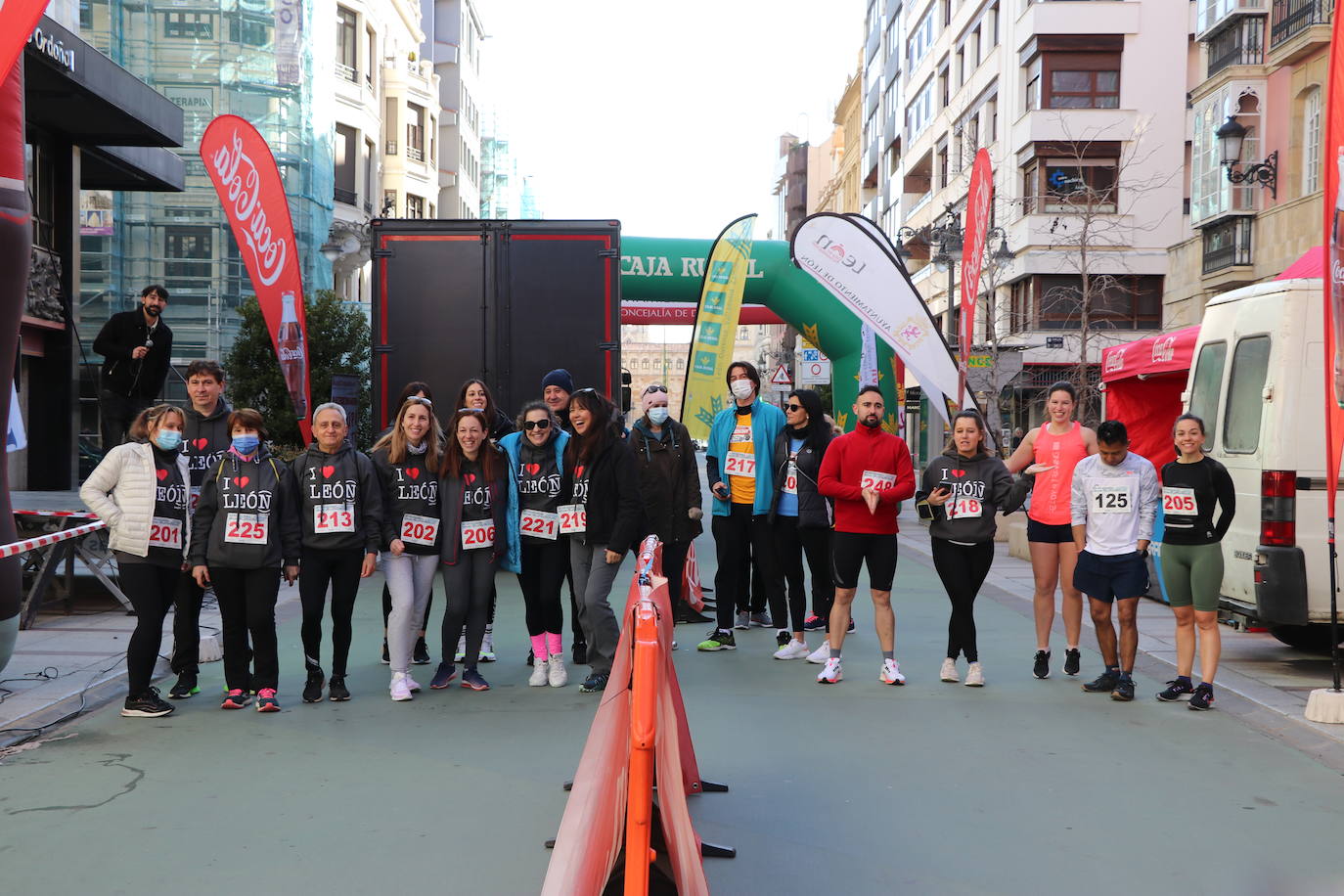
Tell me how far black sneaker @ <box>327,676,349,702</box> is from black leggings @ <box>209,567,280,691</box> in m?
0.35

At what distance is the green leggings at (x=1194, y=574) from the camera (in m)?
7.91

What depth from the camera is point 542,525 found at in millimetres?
8500

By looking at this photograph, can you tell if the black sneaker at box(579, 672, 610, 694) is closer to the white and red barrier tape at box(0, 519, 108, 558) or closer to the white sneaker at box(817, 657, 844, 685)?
the white sneaker at box(817, 657, 844, 685)

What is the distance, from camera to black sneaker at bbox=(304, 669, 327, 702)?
25.7 ft

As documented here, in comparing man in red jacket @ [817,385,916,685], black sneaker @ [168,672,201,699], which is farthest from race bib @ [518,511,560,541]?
black sneaker @ [168,672,201,699]

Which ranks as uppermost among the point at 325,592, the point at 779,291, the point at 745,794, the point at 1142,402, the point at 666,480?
the point at 779,291

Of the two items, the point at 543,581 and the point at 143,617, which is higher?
the point at 543,581

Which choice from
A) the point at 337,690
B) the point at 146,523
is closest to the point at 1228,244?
the point at 337,690

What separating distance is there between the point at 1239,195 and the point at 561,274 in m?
17.2

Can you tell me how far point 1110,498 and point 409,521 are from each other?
4226 millimetres

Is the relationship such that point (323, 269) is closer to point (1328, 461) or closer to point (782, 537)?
point (782, 537)

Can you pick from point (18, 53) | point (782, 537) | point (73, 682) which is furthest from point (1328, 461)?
point (73, 682)

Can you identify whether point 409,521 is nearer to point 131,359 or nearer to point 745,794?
point 745,794

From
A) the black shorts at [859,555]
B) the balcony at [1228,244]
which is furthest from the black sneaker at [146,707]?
the balcony at [1228,244]
